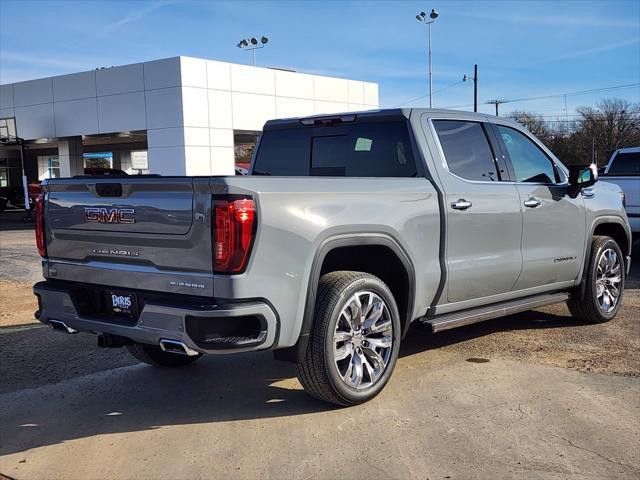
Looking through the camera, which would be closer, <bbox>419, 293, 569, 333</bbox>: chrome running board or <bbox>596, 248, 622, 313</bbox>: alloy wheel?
<bbox>419, 293, 569, 333</bbox>: chrome running board

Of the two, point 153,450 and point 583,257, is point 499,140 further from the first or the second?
point 153,450

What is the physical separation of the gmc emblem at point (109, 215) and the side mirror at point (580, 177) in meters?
4.06

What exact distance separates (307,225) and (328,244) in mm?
212

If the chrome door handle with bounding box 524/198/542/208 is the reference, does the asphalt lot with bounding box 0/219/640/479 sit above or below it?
below

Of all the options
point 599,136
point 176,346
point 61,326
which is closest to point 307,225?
point 176,346

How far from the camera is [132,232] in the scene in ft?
12.6

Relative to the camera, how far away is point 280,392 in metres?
4.62

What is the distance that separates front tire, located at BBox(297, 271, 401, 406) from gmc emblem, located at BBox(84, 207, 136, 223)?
4.17 ft

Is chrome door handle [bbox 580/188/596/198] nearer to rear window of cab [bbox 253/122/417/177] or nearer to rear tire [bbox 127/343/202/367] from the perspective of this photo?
rear window of cab [bbox 253/122/417/177]

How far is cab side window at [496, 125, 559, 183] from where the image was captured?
5.63 metres

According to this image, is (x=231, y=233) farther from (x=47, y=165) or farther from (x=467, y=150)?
(x=47, y=165)

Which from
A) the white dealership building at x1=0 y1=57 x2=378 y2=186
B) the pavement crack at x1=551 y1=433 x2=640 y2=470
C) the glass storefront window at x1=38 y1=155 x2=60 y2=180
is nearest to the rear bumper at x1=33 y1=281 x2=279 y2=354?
the pavement crack at x1=551 y1=433 x2=640 y2=470

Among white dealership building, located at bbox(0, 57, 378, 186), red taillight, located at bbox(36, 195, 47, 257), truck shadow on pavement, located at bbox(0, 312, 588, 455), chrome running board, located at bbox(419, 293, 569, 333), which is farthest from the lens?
white dealership building, located at bbox(0, 57, 378, 186)

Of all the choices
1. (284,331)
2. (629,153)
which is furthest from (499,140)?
(629,153)
